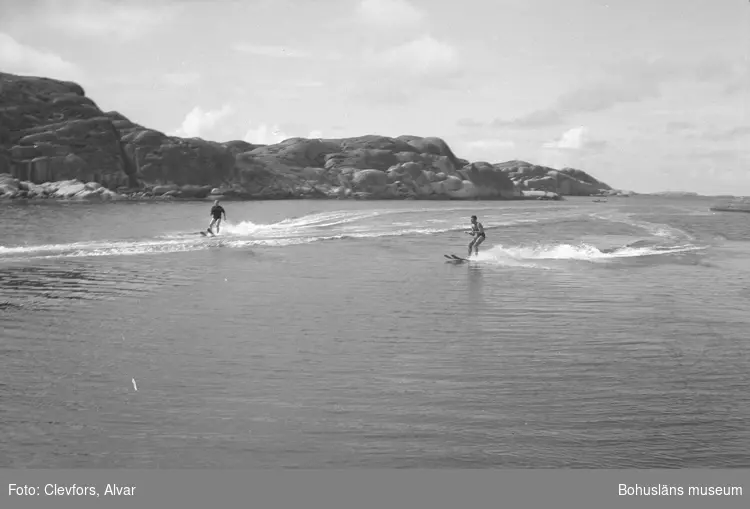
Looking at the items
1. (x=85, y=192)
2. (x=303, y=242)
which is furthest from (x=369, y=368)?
(x=85, y=192)

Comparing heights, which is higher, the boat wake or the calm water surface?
the boat wake

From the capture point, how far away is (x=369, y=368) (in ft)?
35.5

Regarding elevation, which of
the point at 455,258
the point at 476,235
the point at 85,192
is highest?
the point at 85,192

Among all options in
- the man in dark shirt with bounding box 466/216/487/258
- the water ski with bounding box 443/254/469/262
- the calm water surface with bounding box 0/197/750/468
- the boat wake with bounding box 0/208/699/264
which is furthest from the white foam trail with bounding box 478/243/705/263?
the calm water surface with bounding box 0/197/750/468

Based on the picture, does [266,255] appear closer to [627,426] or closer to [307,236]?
[307,236]

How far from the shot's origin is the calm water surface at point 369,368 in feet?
24.6

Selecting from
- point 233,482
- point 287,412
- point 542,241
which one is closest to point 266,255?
point 542,241

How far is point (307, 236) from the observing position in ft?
134

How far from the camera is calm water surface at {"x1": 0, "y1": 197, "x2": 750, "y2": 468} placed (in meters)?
7.51

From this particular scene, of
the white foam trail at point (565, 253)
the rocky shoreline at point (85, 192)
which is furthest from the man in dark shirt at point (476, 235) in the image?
the rocky shoreline at point (85, 192)

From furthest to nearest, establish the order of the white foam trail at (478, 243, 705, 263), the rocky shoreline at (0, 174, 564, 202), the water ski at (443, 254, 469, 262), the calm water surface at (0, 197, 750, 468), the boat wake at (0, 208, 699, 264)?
the rocky shoreline at (0, 174, 564, 202) → the white foam trail at (478, 243, 705, 263) → the water ski at (443, 254, 469, 262) → the boat wake at (0, 208, 699, 264) → the calm water surface at (0, 197, 750, 468)

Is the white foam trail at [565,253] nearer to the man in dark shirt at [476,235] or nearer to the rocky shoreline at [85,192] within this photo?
the man in dark shirt at [476,235]

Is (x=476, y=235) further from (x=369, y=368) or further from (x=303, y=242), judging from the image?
(x=369, y=368)

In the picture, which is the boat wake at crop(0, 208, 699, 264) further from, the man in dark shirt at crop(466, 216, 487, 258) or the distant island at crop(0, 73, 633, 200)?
the distant island at crop(0, 73, 633, 200)
